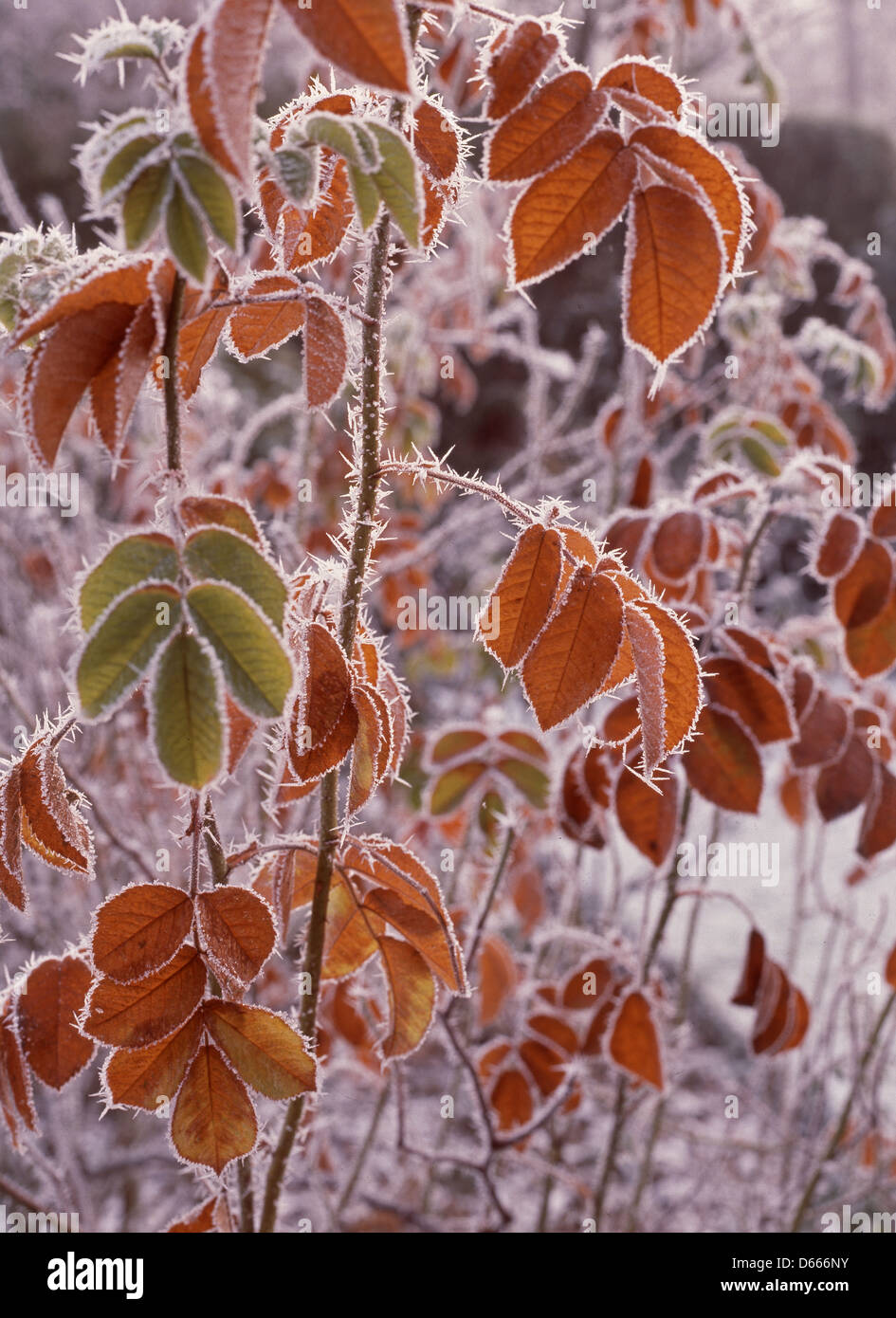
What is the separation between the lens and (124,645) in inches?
18.7

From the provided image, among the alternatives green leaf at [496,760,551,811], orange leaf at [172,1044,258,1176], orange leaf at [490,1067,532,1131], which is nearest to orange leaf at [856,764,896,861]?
green leaf at [496,760,551,811]

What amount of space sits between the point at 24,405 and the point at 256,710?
189 mm

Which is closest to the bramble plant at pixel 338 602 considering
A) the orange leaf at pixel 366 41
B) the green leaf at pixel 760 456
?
the orange leaf at pixel 366 41

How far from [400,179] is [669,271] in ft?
0.57

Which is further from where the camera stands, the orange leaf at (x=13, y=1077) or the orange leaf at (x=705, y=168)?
the orange leaf at (x=13, y=1077)

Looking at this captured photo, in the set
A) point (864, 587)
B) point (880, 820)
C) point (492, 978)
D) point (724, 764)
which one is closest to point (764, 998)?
point (880, 820)

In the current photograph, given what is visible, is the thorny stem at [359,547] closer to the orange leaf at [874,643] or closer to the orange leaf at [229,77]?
the orange leaf at [229,77]

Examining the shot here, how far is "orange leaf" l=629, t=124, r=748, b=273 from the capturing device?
0.59 m

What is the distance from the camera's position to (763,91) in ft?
5.83

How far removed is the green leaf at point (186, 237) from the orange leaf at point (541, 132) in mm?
207

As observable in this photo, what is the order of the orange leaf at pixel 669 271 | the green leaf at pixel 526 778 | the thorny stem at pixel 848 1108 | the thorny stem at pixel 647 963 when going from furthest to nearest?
the green leaf at pixel 526 778, the thorny stem at pixel 848 1108, the thorny stem at pixel 647 963, the orange leaf at pixel 669 271

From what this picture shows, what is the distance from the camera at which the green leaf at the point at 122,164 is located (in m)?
0.46

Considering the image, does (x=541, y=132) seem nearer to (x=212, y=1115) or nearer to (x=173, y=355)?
(x=173, y=355)
